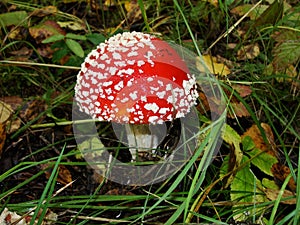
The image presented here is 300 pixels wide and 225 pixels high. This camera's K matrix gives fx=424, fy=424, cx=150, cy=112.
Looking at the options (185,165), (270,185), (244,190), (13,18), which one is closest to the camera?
(244,190)

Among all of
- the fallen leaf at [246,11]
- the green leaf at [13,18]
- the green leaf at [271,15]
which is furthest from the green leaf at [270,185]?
the green leaf at [13,18]

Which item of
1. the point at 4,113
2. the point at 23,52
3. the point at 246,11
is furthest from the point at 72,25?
the point at 246,11

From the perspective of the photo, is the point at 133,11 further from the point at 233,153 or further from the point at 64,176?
the point at 233,153

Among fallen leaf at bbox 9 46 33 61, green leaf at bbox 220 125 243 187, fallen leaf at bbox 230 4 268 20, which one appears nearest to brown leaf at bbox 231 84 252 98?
green leaf at bbox 220 125 243 187

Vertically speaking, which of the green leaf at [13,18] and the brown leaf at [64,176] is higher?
the green leaf at [13,18]

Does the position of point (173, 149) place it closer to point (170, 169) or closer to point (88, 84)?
point (170, 169)

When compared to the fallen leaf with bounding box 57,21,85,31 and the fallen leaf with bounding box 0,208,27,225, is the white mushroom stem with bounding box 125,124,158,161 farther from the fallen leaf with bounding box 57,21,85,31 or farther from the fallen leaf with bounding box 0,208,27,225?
the fallen leaf with bounding box 57,21,85,31

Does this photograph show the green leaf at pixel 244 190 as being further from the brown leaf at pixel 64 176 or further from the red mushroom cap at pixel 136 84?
the brown leaf at pixel 64 176

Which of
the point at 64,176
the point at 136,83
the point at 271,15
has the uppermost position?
the point at 271,15
